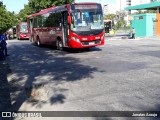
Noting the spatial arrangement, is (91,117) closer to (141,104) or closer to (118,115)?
(118,115)

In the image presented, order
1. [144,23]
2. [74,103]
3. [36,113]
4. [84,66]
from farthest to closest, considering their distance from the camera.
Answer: [144,23]
[84,66]
[74,103]
[36,113]

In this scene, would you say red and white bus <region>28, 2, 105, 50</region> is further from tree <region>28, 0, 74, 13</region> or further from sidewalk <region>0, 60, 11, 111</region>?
tree <region>28, 0, 74, 13</region>

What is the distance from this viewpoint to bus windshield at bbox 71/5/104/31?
60.5 feet

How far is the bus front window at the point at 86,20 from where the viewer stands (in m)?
18.4

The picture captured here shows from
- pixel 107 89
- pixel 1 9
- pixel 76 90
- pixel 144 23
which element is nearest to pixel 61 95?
pixel 76 90

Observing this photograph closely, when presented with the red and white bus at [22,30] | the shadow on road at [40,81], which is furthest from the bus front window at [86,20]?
the red and white bus at [22,30]

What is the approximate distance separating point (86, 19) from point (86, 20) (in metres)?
0.06

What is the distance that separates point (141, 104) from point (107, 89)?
5.80 feet

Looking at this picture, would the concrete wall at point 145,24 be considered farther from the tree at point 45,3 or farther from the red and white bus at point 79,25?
the tree at point 45,3

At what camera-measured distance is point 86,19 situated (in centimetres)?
1880

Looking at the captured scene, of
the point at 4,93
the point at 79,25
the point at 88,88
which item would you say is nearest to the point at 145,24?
the point at 79,25

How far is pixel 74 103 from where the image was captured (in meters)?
7.33

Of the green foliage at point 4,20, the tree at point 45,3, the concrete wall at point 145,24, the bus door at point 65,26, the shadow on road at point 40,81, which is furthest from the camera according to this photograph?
the green foliage at point 4,20

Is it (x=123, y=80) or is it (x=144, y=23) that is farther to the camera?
(x=144, y=23)
